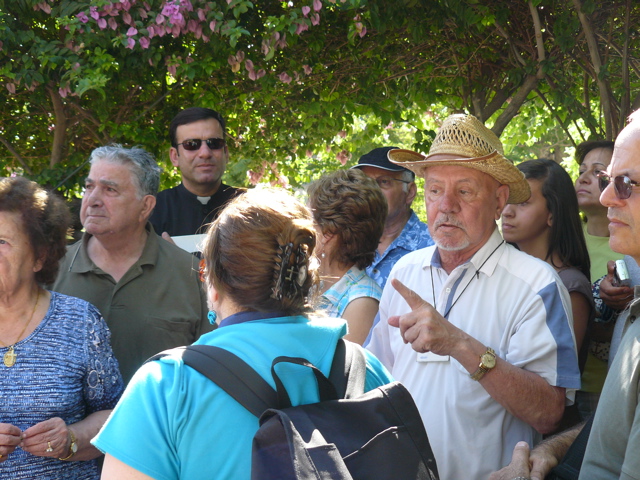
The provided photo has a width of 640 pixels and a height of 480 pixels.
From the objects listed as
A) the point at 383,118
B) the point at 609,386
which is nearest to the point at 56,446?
the point at 609,386

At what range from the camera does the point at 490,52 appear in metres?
6.16

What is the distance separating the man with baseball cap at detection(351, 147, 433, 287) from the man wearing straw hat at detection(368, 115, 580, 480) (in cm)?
140

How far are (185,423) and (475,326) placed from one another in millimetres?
1470

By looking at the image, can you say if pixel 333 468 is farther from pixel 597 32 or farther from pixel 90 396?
pixel 597 32

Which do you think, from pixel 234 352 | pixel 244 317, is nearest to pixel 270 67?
pixel 244 317

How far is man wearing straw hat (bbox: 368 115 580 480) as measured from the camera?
252 centimetres

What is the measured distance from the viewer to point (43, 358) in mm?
2787

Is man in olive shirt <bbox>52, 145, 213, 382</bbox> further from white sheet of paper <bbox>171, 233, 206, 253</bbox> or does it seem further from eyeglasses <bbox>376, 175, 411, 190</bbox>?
eyeglasses <bbox>376, 175, 411, 190</bbox>

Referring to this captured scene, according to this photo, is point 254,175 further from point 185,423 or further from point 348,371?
point 185,423

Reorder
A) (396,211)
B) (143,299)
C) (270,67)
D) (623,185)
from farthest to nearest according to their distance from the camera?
1. (270,67)
2. (396,211)
3. (143,299)
4. (623,185)

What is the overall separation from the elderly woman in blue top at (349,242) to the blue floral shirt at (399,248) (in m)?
0.99

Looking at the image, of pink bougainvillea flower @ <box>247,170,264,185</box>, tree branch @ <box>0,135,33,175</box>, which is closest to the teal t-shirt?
tree branch @ <box>0,135,33,175</box>

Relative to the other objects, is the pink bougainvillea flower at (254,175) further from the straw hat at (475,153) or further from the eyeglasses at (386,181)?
the straw hat at (475,153)

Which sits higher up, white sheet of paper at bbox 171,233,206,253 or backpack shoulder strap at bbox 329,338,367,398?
white sheet of paper at bbox 171,233,206,253
